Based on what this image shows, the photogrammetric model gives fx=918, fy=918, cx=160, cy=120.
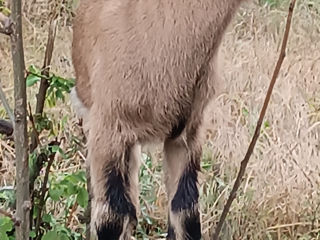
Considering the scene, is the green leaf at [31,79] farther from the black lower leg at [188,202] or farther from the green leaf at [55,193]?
the black lower leg at [188,202]

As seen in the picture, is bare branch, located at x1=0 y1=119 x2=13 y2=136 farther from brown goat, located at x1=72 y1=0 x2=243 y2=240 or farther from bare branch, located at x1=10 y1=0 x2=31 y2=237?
bare branch, located at x1=10 y1=0 x2=31 y2=237

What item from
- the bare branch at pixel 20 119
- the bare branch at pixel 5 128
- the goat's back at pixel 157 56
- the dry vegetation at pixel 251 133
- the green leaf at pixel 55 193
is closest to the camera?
the bare branch at pixel 20 119

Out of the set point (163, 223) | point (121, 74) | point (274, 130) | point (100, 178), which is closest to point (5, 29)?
point (121, 74)

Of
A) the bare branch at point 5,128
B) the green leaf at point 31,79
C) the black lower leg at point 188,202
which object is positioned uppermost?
the green leaf at point 31,79

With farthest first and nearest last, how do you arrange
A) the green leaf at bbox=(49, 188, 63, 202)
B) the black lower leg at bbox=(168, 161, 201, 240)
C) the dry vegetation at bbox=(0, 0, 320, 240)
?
the dry vegetation at bbox=(0, 0, 320, 240) → the green leaf at bbox=(49, 188, 63, 202) → the black lower leg at bbox=(168, 161, 201, 240)

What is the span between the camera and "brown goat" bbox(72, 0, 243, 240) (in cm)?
216

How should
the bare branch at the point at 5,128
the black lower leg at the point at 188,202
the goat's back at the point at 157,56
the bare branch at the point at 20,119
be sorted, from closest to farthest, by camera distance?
the bare branch at the point at 20,119 → the goat's back at the point at 157,56 → the black lower leg at the point at 188,202 → the bare branch at the point at 5,128

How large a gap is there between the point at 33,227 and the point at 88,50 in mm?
699

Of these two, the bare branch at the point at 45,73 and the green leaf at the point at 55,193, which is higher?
the bare branch at the point at 45,73

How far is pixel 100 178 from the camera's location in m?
2.33

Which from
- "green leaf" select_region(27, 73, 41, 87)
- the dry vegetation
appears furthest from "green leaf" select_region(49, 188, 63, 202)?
the dry vegetation

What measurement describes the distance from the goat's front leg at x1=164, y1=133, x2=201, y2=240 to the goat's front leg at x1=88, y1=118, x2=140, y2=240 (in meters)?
0.12

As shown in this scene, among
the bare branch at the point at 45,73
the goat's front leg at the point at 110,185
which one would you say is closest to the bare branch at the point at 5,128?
the bare branch at the point at 45,73

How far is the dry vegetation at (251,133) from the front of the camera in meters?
3.71
